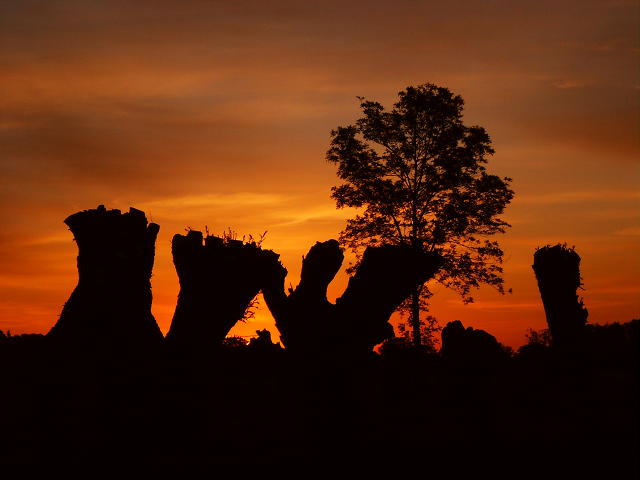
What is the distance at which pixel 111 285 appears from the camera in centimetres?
2322

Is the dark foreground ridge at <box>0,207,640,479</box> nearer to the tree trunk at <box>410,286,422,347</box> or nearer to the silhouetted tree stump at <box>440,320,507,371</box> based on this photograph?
the silhouetted tree stump at <box>440,320,507,371</box>

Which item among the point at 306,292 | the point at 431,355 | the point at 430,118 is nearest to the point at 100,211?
the point at 306,292

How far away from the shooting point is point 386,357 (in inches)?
1056

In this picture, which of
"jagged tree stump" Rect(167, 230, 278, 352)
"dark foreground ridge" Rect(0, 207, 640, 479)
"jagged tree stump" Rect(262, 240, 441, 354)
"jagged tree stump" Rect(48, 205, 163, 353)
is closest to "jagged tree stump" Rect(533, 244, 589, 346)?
"dark foreground ridge" Rect(0, 207, 640, 479)

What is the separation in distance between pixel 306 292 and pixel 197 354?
13.3ft

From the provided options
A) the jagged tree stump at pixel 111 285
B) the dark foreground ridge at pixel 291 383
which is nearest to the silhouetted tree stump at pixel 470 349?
the dark foreground ridge at pixel 291 383

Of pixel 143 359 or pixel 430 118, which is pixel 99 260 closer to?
pixel 143 359

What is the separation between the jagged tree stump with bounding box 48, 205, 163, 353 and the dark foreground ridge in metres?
0.05

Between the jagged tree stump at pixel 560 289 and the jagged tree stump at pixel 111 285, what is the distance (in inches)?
539

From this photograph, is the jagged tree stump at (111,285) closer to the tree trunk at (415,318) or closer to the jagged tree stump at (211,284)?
the jagged tree stump at (211,284)

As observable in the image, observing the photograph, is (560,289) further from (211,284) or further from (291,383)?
(211,284)

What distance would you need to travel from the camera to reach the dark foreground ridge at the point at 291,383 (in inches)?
758

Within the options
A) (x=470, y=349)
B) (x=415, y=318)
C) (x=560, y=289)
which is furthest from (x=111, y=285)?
(x=415, y=318)

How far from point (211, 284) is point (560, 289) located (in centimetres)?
1239
